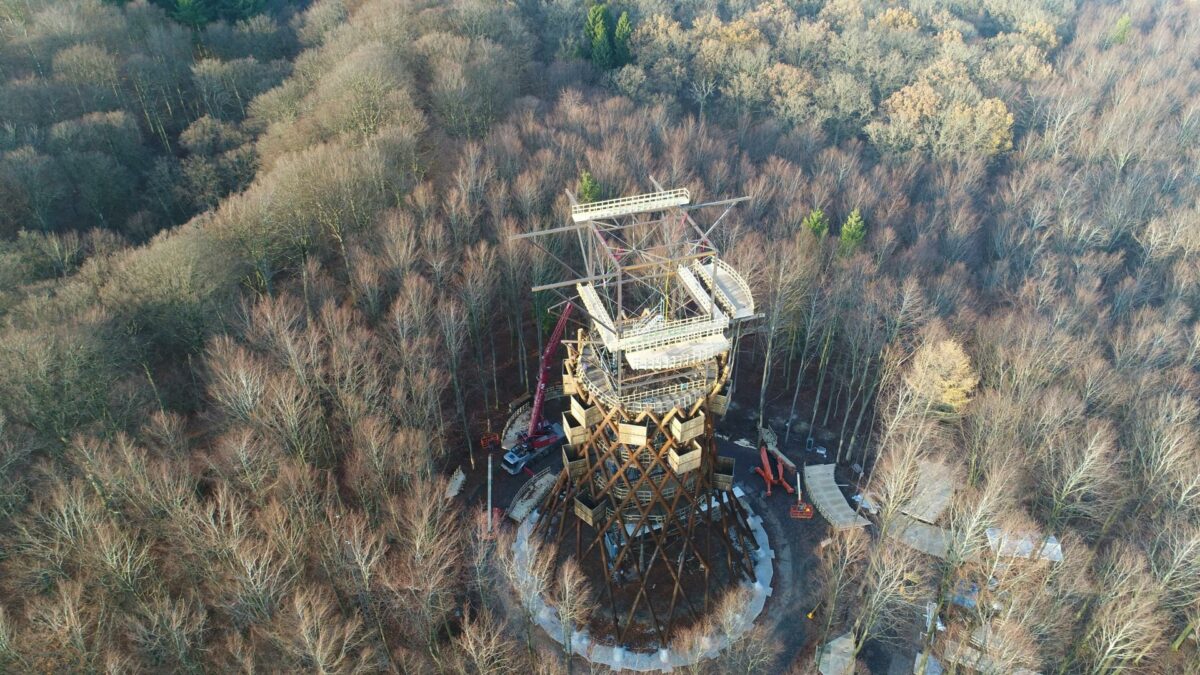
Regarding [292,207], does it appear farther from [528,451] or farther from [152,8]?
[152,8]

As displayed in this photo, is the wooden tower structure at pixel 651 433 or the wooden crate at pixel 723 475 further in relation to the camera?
the wooden crate at pixel 723 475

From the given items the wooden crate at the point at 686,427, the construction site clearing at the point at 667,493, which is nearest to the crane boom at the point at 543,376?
the construction site clearing at the point at 667,493

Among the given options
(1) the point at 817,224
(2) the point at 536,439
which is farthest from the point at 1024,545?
(1) the point at 817,224

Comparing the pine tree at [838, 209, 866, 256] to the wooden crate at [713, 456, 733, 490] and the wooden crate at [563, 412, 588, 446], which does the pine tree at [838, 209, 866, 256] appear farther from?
the wooden crate at [563, 412, 588, 446]

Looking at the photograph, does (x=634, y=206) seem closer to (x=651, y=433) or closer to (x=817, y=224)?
(x=651, y=433)

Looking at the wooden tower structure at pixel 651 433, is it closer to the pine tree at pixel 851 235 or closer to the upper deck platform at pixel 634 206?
the upper deck platform at pixel 634 206
